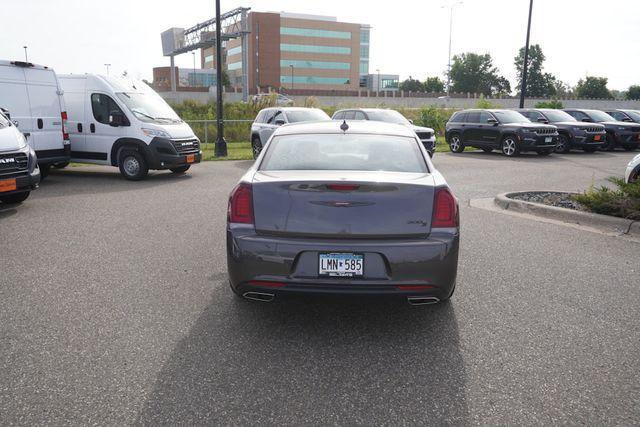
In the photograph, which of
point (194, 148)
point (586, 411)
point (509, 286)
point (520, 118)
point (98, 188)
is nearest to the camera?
point (586, 411)

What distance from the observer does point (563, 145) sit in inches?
852

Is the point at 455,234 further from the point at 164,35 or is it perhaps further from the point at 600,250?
the point at 164,35

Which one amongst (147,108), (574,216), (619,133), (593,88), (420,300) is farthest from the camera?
(593,88)

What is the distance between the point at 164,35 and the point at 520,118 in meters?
68.7

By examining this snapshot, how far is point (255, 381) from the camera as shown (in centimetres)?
332

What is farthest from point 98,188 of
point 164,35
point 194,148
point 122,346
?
point 164,35

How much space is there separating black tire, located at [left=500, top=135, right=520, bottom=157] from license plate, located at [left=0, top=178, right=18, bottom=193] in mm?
16403

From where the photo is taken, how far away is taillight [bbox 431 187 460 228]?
12.8 ft

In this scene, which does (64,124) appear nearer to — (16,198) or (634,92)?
(16,198)

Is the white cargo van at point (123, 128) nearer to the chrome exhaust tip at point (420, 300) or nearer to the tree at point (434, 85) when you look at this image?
the chrome exhaust tip at point (420, 300)

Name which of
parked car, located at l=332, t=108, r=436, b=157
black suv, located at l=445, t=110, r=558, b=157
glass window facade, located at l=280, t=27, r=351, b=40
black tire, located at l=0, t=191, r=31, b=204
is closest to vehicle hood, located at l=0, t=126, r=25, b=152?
black tire, located at l=0, t=191, r=31, b=204

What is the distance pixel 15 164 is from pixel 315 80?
118m

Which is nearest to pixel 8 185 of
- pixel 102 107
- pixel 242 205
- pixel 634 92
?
pixel 102 107

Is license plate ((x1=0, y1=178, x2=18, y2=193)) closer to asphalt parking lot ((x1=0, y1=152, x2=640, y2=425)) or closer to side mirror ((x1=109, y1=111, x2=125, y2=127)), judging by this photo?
asphalt parking lot ((x1=0, y1=152, x2=640, y2=425))
